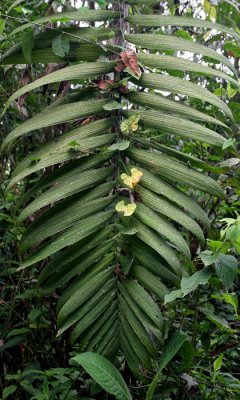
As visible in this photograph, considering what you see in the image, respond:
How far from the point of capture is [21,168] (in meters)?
A: 1.02

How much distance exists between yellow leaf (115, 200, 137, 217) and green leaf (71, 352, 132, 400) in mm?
282

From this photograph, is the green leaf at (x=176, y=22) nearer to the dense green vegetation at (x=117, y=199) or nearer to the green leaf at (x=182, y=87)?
the dense green vegetation at (x=117, y=199)

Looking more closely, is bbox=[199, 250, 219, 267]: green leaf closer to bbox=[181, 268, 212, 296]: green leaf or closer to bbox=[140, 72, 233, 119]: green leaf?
bbox=[181, 268, 212, 296]: green leaf

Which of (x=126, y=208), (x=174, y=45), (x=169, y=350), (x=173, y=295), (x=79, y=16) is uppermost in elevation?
(x=79, y=16)

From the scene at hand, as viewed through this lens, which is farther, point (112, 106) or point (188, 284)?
point (112, 106)

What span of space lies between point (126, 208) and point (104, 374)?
12.8 inches

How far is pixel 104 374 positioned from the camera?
2.88 feet

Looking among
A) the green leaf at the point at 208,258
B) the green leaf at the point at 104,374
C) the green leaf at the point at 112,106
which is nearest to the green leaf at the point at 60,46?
the green leaf at the point at 112,106

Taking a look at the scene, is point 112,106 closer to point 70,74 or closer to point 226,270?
point 70,74

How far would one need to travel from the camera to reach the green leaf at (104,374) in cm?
86

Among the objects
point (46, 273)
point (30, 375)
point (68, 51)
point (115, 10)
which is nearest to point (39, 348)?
point (30, 375)

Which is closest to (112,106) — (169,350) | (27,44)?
(27,44)

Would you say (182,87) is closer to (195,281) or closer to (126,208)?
(126,208)

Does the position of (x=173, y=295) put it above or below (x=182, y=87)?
below
